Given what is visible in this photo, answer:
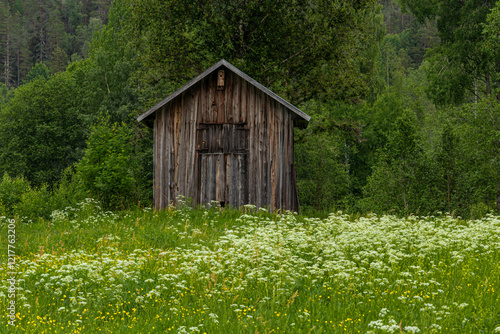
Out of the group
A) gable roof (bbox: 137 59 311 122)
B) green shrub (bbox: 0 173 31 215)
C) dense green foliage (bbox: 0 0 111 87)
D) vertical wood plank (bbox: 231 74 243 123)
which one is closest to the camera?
gable roof (bbox: 137 59 311 122)

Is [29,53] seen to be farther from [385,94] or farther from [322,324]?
[322,324]

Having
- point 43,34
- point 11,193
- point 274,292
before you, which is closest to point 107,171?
point 274,292

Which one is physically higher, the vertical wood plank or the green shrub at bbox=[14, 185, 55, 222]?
the vertical wood plank

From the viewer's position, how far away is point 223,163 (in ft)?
55.2

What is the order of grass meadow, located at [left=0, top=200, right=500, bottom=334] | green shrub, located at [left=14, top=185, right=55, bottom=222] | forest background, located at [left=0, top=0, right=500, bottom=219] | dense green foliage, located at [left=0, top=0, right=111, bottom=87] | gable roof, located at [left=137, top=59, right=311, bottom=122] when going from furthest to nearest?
dense green foliage, located at [left=0, top=0, right=111, bottom=87] < green shrub, located at [left=14, top=185, right=55, bottom=222] < forest background, located at [left=0, top=0, right=500, bottom=219] < gable roof, located at [left=137, top=59, right=311, bottom=122] < grass meadow, located at [left=0, top=200, right=500, bottom=334]

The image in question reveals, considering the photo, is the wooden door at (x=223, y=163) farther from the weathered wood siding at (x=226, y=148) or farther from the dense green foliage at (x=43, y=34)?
the dense green foliage at (x=43, y=34)

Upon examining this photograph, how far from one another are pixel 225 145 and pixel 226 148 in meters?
0.11

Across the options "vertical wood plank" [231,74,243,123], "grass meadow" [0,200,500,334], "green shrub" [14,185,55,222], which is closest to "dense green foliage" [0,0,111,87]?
"green shrub" [14,185,55,222]

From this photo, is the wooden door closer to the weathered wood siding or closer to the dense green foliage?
the weathered wood siding

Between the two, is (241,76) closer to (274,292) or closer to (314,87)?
(314,87)

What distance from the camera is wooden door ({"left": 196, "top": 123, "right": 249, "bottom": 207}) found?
16.8 m

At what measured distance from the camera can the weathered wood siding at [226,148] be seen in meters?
16.8

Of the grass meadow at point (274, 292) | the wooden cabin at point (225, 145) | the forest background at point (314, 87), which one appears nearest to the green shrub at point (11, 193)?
the forest background at point (314, 87)

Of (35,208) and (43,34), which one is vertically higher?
(43,34)
